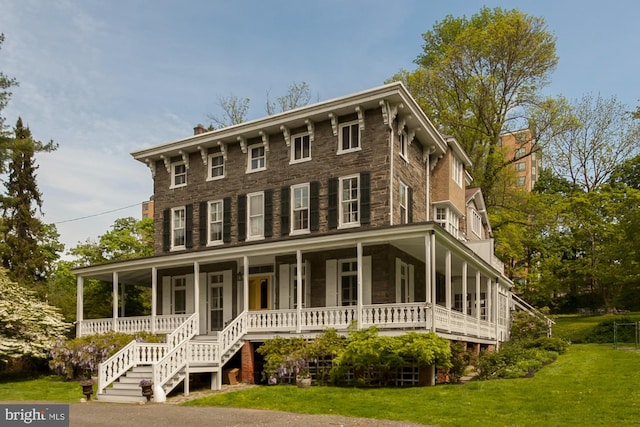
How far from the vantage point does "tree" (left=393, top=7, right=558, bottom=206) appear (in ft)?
132

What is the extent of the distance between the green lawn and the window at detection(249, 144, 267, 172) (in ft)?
35.6

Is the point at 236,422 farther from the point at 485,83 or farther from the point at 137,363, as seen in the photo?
the point at 485,83

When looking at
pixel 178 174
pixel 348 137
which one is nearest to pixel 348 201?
pixel 348 137

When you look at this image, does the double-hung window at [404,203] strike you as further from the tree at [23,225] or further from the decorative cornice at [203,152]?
the tree at [23,225]

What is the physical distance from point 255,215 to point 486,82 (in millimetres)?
21900

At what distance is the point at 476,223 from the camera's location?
3544 centimetres

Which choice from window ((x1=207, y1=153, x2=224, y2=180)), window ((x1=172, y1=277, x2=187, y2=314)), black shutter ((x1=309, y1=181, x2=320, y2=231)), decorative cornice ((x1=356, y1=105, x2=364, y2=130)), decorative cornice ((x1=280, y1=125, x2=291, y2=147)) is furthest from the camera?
window ((x1=207, y1=153, x2=224, y2=180))

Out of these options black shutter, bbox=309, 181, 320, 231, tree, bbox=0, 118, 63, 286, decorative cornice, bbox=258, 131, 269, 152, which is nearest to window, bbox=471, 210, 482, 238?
black shutter, bbox=309, 181, 320, 231

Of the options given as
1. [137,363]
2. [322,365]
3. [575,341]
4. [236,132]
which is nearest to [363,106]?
[236,132]

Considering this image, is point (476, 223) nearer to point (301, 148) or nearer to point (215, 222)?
point (301, 148)

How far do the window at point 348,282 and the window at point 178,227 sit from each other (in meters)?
8.70

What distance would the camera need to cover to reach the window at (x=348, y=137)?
2408cm

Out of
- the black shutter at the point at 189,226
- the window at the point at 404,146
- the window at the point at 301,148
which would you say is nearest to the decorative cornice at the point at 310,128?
the window at the point at 301,148

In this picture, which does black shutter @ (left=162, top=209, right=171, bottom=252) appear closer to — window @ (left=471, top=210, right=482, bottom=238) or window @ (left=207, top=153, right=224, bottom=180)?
window @ (left=207, top=153, right=224, bottom=180)
